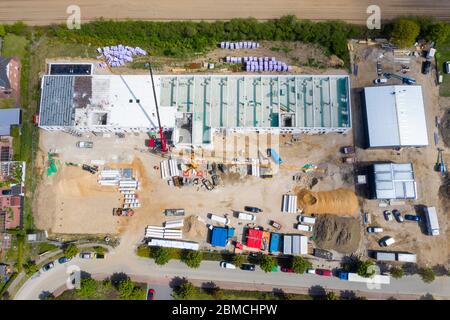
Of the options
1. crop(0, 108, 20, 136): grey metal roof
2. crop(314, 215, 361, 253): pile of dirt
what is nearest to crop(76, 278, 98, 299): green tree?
crop(0, 108, 20, 136): grey metal roof

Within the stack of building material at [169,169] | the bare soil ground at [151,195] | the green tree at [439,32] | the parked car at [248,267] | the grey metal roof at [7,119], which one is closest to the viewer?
the parked car at [248,267]

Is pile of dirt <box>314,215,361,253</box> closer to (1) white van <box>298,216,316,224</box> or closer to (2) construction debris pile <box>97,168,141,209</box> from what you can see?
(1) white van <box>298,216,316,224</box>

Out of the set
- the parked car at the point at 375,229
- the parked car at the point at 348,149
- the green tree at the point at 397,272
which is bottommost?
the green tree at the point at 397,272

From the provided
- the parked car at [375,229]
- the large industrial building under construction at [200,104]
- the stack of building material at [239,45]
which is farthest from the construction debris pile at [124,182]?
the parked car at [375,229]

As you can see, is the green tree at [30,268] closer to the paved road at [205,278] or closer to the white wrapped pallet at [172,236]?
the paved road at [205,278]

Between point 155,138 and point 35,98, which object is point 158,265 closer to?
point 155,138

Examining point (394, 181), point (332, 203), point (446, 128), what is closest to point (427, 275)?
point (394, 181)
